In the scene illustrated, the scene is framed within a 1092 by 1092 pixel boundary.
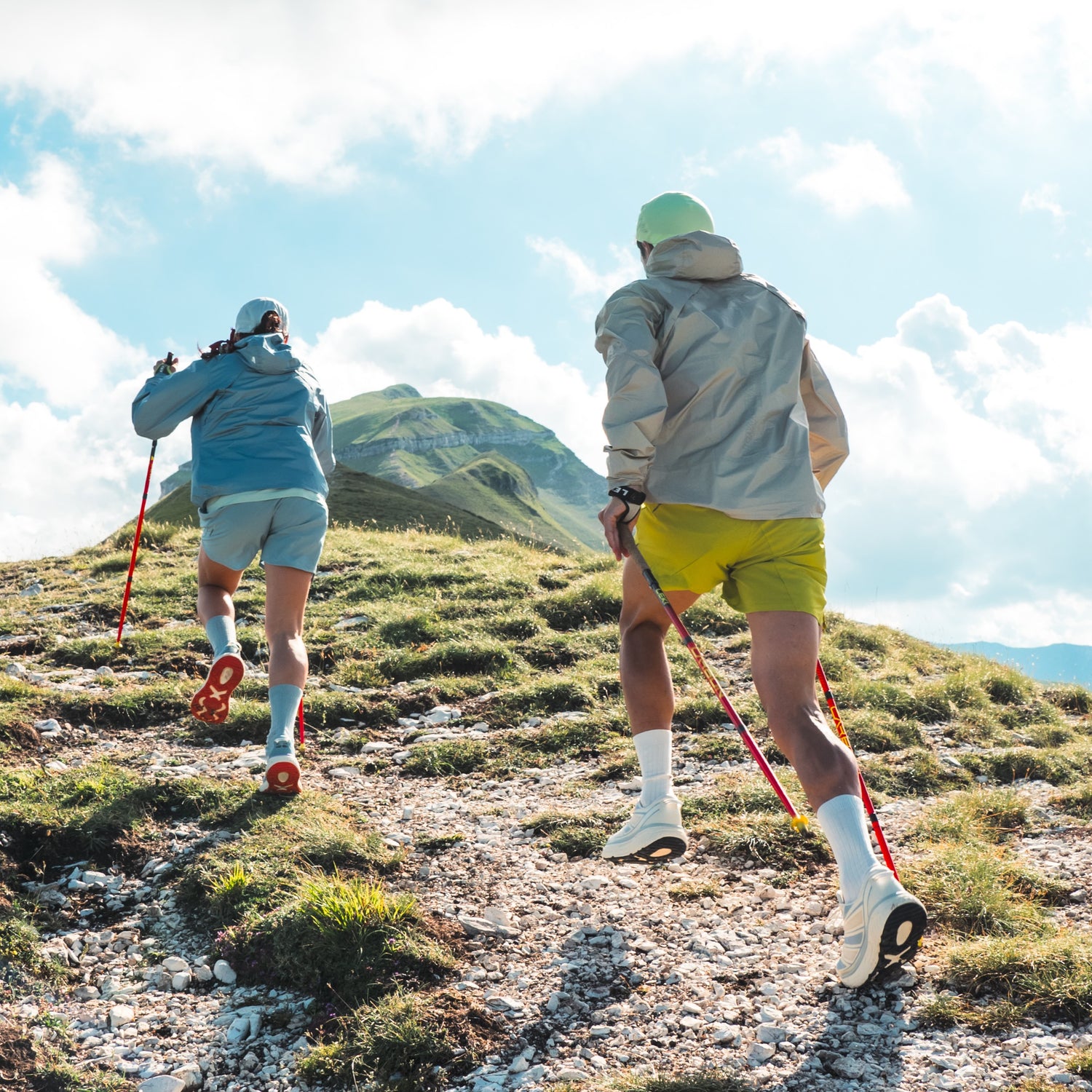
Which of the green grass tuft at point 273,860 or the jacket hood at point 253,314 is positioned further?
the jacket hood at point 253,314

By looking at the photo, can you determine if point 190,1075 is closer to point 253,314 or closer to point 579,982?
point 579,982

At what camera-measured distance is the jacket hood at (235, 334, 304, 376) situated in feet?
20.9

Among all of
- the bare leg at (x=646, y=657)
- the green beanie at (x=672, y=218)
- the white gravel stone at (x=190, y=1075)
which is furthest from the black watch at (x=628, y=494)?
the white gravel stone at (x=190, y=1075)

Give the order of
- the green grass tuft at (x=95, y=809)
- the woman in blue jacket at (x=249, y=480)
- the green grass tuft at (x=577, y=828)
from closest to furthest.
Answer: the green grass tuft at (x=95, y=809)
the green grass tuft at (x=577, y=828)
the woman in blue jacket at (x=249, y=480)

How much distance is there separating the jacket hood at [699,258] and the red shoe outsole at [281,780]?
3.61m

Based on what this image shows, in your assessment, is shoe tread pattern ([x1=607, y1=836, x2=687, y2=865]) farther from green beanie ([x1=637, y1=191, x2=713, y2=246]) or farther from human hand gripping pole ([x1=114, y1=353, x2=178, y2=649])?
human hand gripping pole ([x1=114, y1=353, x2=178, y2=649])

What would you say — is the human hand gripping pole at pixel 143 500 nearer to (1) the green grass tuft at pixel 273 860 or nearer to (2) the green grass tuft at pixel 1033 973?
(1) the green grass tuft at pixel 273 860

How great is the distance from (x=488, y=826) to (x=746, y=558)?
252cm

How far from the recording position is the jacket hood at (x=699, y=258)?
4.47 m

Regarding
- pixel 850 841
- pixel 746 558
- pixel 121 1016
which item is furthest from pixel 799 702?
pixel 121 1016

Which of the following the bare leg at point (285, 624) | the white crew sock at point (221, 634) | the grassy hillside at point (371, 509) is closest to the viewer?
the bare leg at point (285, 624)

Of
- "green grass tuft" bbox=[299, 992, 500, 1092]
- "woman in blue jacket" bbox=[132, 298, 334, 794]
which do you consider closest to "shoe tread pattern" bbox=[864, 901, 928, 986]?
"green grass tuft" bbox=[299, 992, 500, 1092]

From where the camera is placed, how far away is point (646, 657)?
464cm

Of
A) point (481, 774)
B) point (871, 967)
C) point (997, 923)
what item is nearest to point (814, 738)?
point (871, 967)
